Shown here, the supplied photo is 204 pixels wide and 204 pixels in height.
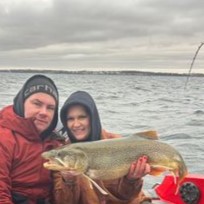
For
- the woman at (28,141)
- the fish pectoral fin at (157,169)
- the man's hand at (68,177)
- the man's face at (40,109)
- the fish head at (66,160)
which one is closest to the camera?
the fish head at (66,160)

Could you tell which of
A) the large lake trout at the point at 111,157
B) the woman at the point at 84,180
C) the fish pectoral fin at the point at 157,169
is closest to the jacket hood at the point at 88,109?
the woman at the point at 84,180

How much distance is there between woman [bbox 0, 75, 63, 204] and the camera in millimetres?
5082

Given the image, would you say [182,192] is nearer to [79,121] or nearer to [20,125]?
[79,121]

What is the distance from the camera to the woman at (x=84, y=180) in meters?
5.20

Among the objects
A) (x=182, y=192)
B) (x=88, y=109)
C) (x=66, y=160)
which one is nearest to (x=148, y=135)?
(x=88, y=109)

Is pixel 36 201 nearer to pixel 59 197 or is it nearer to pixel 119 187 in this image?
pixel 59 197

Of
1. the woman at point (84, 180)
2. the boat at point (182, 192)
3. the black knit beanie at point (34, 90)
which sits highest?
the black knit beanie at point (34, 90)

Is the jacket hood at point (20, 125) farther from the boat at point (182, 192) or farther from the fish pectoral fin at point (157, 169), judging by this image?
the boat at point (182, 192)

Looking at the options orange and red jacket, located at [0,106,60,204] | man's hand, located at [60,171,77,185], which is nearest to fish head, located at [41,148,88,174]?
man's hand, located at [60,171,77,185]

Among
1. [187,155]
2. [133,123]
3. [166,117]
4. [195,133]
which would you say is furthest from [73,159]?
[166,117]

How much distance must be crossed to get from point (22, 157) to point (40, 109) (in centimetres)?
51

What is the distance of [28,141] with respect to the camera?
520 centimetres

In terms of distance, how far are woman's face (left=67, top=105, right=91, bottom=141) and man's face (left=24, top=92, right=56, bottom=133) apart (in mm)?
211

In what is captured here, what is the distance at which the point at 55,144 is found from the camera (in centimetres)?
539
